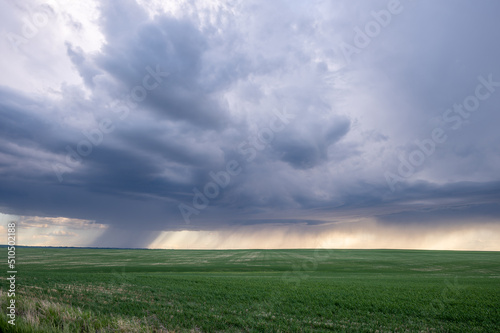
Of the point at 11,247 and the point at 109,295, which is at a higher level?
the point at 11,247

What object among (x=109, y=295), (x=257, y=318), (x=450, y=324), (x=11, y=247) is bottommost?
(x=450, y=324)

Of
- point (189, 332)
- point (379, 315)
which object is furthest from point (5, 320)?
point (379, 315)

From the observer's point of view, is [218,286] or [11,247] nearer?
[11,247]

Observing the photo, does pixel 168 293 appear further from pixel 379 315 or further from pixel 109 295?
pixel 379 315

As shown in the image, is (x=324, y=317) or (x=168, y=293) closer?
(x=324, y=317)

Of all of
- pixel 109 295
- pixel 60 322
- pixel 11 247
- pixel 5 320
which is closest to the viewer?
pixel 5 320

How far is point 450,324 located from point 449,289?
17418mm

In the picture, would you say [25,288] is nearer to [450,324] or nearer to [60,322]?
[60,322]

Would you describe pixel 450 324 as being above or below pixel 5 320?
below

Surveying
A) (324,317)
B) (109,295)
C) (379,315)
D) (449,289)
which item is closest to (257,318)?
(324,317)

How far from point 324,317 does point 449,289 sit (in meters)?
23.3

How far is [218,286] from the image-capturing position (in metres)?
35.8

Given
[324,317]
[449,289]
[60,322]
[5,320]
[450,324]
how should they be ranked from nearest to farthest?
[5,320], [60,322], [450,324], [324,317], [449,289]

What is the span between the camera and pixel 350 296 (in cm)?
2920
